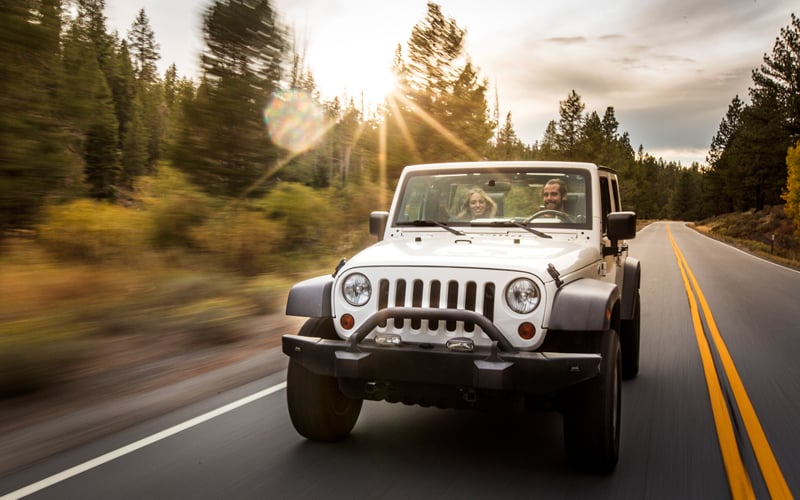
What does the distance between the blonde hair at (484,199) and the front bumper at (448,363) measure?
6.08ft

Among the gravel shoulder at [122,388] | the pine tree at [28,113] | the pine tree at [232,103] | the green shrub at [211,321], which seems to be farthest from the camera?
the pine tree at [232,103]

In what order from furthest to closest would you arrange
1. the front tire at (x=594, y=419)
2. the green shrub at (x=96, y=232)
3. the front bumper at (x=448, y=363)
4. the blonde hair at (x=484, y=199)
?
1. the green shrub at (x=96, y=232)
2. the blonde hair at (x=484, y=199)
3. the front tire at (x=594, y=419)
4. the front bumper at (x=448, y=363)

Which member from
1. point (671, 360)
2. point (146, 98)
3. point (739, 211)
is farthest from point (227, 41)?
point (739, 211)

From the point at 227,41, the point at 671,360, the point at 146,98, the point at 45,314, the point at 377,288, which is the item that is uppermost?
the point at 146,98

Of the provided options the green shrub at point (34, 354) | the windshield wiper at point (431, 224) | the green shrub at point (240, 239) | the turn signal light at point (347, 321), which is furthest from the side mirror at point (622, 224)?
the green shrub at point (240, 239)

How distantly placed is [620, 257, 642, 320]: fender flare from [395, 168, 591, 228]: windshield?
4.57 feet

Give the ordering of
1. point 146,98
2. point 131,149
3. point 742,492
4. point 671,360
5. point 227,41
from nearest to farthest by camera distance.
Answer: point 742,492, point 671,360, point 227,41, point 131,149, point 146,98

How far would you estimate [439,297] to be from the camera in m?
3.87

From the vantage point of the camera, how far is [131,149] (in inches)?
2489

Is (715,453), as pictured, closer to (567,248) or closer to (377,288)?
(567,248)

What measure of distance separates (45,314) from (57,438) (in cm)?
267

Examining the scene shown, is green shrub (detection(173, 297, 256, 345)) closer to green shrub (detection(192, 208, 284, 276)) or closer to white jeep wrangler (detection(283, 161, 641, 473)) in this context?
white jeep wrangler (detection(283, 161, 641, 473))

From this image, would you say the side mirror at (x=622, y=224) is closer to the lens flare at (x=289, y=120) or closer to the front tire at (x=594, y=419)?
the front tire at (x=594, y=419)

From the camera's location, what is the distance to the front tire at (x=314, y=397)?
425 centimetres
